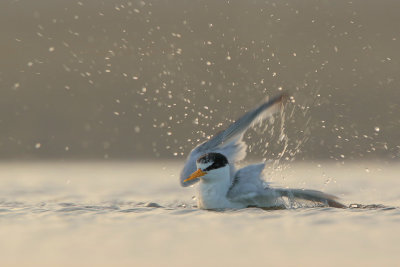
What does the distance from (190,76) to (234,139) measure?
6393mm

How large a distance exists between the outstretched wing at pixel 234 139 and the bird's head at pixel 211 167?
309 millimetres

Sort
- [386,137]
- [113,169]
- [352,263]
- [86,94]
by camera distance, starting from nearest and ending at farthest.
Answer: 1. [352,263]
2. [113,169]
3. [386,137]
4. [86,94]

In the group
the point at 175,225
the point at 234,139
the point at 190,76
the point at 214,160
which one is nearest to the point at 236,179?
the point at 214,160

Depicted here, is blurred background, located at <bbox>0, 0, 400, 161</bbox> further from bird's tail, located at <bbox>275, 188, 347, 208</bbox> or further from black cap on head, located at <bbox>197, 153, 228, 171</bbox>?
bird's tail, located at <bbox>275, 188, 347, 208</bbox>

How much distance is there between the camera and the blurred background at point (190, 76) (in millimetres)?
14758

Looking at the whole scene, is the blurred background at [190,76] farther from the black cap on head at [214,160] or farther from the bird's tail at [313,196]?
the bird's tail at [313,196]

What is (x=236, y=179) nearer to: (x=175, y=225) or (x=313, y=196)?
(x=313, y=196)

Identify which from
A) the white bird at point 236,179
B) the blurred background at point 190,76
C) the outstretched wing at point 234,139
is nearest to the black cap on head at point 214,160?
the white bird at point 236,179

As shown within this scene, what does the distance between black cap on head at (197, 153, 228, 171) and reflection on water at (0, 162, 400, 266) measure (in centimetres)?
48

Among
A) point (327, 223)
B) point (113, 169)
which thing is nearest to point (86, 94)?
point (113, 169)

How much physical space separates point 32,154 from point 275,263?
877 cm

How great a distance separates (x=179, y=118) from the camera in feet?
49.9

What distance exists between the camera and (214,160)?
9570 millimetres

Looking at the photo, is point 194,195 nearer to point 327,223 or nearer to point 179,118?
point 327,223
